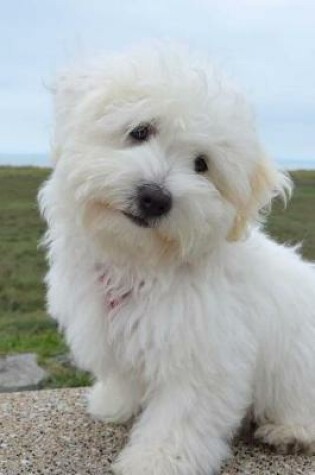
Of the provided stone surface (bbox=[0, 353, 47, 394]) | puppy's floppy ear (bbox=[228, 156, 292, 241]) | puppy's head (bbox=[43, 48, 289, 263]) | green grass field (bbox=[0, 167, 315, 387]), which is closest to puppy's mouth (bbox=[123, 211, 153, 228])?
puppy's head (bbox=[43, 48, 289, 263])

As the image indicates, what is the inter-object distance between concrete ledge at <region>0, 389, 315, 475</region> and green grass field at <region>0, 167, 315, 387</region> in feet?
4.98

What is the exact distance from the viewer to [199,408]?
14.1 ft

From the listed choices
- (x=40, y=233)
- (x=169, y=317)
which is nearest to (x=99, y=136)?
(x=169, y=317)

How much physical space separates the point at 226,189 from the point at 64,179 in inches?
28.8

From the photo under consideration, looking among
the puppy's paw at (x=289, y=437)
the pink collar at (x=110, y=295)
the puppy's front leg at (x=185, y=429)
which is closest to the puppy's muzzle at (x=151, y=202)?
the pink collar at (x=110, y=295)

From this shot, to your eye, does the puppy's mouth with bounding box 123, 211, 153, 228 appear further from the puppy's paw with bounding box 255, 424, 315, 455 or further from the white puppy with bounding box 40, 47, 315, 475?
the puppy's paw with bounding box 255, 424, 315, 455

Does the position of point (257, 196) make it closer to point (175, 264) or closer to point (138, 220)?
point (175, 264)

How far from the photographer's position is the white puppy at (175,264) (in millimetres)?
4000

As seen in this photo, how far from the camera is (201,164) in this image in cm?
415

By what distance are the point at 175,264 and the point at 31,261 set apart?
7404 millimetres

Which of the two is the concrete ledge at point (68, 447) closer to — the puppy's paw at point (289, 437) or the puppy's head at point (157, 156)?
the puppy's paw at point (289, 437)

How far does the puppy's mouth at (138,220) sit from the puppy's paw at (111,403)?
4.29ft

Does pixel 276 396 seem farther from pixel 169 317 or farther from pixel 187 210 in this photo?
pixel 187 210

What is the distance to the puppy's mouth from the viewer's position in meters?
3.93
